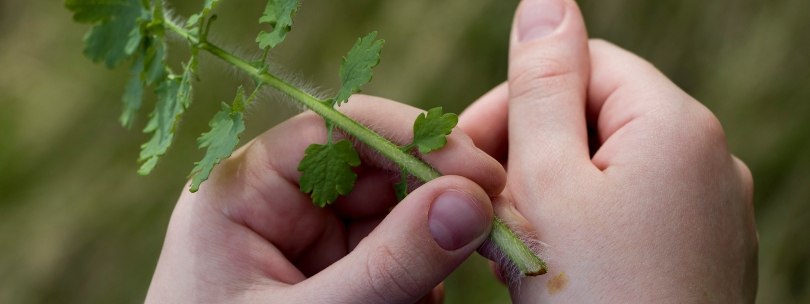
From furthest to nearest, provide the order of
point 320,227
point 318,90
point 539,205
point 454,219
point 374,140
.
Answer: point 318,90, point 320,227, point 539,205, point 374,140, point 454,219

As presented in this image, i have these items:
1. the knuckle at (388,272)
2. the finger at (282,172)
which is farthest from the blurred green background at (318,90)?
the knuckle at (388,272)

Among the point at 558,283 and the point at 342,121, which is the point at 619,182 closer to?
the point at 558,283

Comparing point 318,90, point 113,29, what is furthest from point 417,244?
point 318,90

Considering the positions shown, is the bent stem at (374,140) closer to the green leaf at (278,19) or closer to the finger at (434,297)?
the green leaf at (278,19)

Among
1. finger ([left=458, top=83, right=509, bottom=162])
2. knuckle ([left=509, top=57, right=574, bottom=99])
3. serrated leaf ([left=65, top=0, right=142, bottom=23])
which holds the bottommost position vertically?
finger ([left=458, top=83, right=509, bottom=162])

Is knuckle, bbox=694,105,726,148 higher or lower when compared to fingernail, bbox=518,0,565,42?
lower

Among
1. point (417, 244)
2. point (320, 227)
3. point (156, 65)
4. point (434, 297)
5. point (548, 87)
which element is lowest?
point (434, 297)

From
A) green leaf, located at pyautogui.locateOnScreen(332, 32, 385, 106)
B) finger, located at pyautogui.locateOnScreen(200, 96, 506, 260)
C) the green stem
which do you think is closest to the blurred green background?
Answer: finger, located at pyautogui.locateOnScreen(200, 96, 506, 260)

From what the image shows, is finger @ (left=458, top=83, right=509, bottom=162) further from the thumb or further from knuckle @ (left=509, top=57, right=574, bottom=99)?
the thumb
